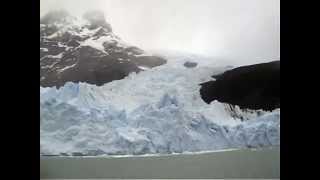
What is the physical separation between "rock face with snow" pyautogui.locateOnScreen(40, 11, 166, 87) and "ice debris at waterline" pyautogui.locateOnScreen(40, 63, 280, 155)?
0.15ft

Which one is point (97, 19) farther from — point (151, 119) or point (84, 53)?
point (151, 119)

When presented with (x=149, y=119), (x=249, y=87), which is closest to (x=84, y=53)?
(x=149, y=119)

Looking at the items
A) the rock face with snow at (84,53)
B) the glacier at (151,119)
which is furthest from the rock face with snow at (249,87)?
the rock face with snow at (84,53)

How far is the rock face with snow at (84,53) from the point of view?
1.83 metres

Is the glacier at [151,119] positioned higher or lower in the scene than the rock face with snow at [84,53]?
lower

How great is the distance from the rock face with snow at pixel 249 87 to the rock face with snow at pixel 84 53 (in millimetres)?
278

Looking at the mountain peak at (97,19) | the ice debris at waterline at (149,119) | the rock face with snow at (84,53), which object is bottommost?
the ice debris at waterline at (149,119)

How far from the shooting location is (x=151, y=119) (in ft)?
5.97

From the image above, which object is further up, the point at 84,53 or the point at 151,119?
the point at 84,53

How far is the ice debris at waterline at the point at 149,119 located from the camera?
1822 mm

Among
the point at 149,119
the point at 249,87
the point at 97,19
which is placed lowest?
the point at 149,119

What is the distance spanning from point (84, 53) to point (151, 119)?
0.45m

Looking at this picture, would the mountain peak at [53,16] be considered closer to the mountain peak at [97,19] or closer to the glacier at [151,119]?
the mountain peak at [97,19]
